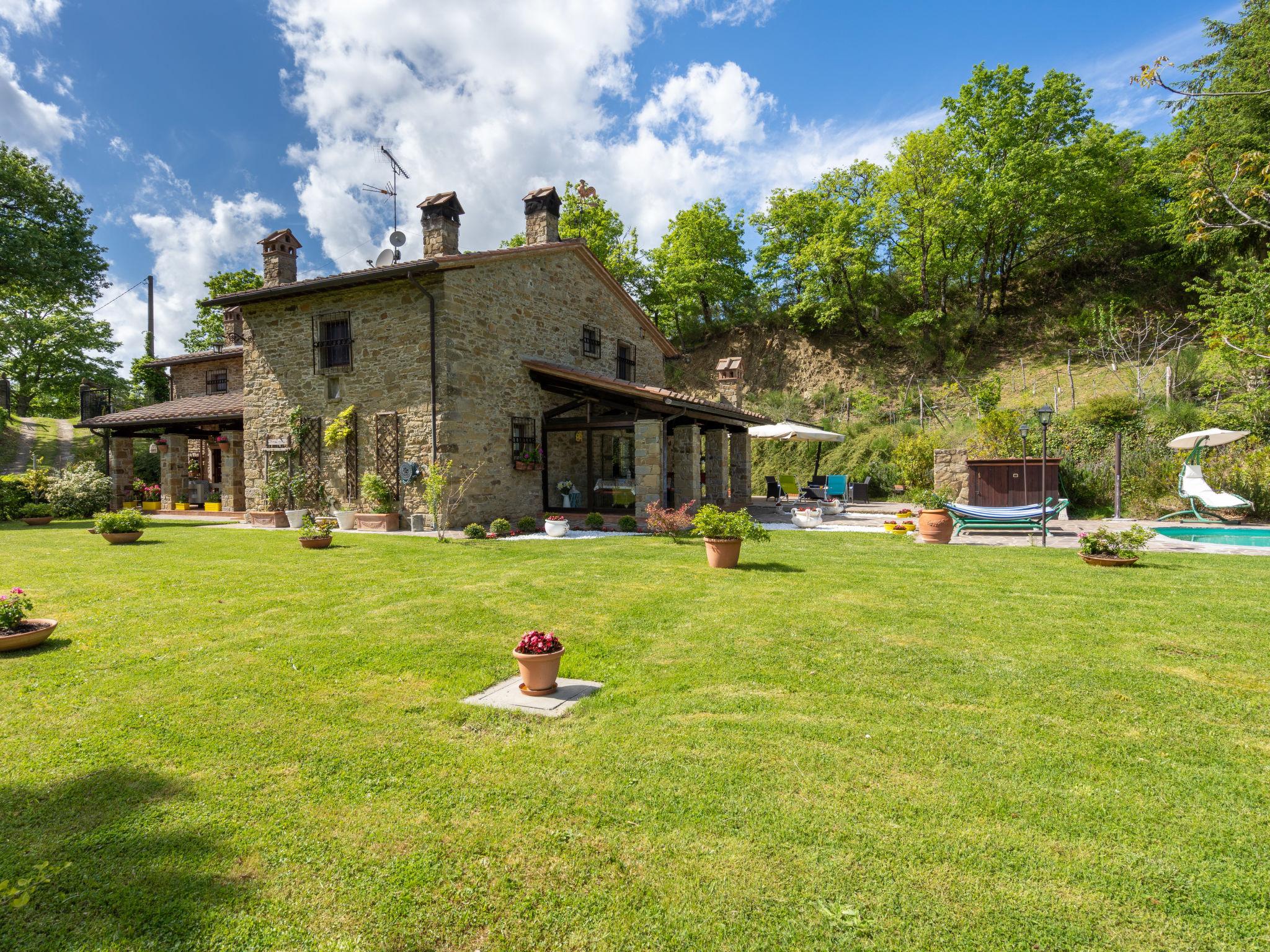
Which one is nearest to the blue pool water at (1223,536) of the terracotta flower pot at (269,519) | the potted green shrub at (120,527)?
the terracotta flower pot at (269,519)

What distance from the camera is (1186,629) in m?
5.05

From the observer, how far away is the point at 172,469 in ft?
61.5

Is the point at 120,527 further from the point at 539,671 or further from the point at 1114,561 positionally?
the point at 1114,561

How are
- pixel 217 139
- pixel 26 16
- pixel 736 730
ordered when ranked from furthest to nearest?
1. pixel 217 139
2. pixel 26 16
3. pixel 736 730

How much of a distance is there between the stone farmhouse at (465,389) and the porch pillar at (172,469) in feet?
4.30

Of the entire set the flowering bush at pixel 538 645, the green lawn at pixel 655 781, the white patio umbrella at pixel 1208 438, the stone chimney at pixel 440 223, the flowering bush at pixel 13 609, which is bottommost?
the green lawn at pixel 655 781

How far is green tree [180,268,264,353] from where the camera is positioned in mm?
32125

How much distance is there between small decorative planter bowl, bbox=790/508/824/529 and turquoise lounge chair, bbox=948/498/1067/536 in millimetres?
2581

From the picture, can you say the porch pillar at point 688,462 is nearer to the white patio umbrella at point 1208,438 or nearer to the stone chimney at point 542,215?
the stone chimney at point 542,215

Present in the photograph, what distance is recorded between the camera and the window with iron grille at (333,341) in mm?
13586

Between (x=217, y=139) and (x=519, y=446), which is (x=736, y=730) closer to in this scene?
(x=519, y=446)

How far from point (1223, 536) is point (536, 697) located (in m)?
14.1

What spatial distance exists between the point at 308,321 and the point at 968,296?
29860 mm

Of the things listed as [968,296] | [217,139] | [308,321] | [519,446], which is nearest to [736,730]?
[519,446]
